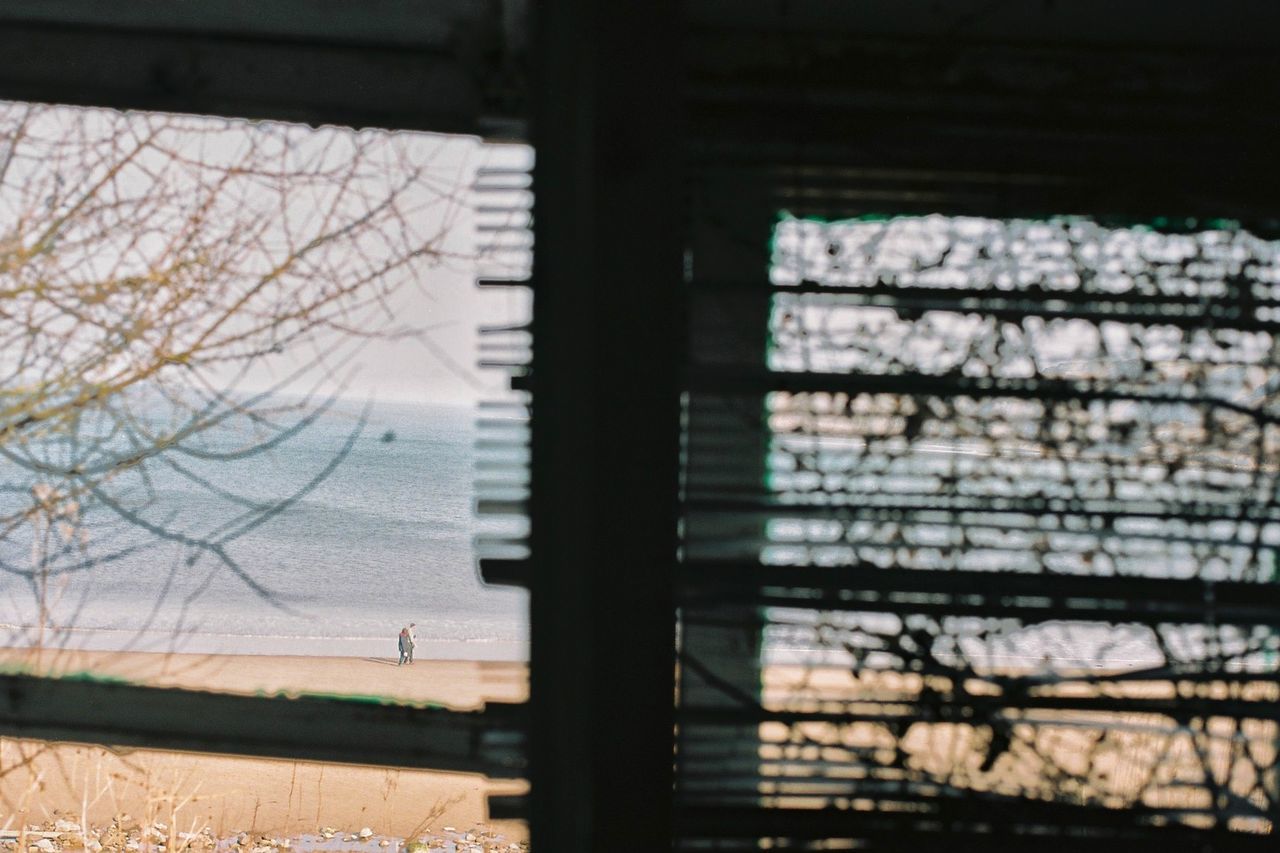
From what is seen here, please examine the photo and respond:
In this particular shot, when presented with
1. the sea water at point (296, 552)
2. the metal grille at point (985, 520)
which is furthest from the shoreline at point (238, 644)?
the metal grille at point (985, 520)

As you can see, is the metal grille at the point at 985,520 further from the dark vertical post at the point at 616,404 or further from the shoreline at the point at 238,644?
the shoreline at the point at 238,644

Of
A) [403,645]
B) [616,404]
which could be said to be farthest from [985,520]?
[403,645]

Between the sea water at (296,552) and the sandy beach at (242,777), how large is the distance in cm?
6

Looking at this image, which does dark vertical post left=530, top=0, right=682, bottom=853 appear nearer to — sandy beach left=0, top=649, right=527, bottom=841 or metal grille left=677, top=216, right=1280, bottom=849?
metal grille left=677, top=216, right=1280, bottom=849

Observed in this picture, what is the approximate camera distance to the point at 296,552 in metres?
1.38

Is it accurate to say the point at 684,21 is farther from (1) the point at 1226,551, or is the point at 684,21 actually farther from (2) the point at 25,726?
(2) the point at 25,726

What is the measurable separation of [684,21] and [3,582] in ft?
4.45

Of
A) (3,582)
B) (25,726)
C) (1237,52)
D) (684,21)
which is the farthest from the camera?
(3,582)

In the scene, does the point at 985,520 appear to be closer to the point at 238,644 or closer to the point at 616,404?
the point at 616,404

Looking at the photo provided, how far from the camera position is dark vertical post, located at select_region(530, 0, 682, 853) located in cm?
67

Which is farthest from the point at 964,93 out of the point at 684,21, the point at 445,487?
the point at 445,487

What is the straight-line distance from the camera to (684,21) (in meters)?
0.67

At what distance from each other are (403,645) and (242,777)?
316 millimetres

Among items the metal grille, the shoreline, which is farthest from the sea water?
the metal grille
